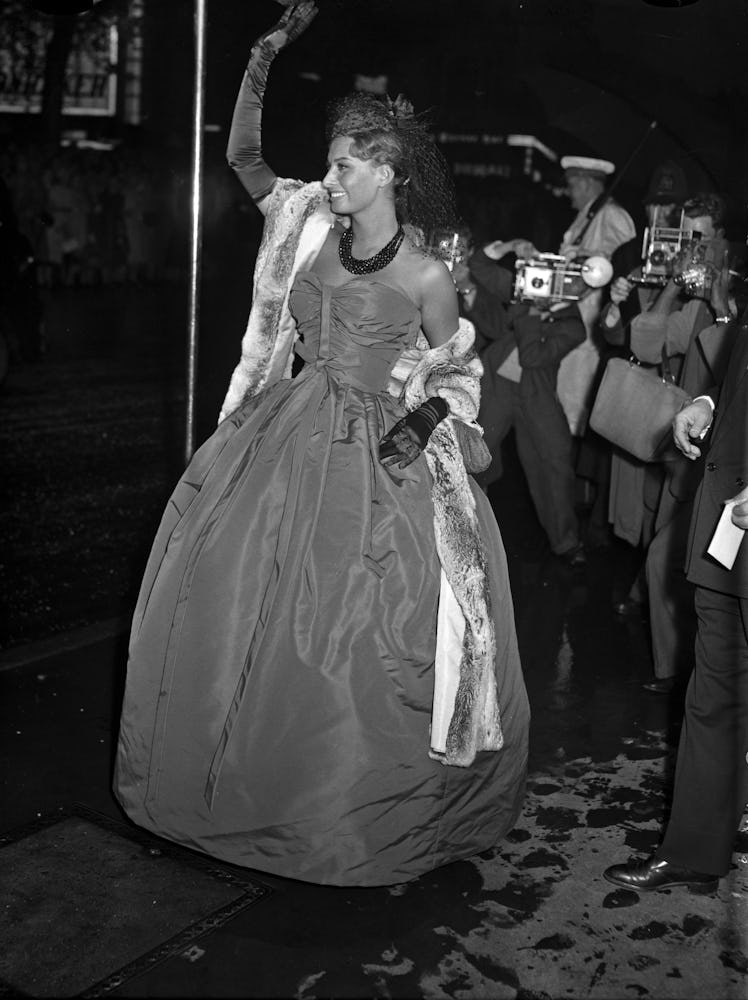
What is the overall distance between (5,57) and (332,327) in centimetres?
2077

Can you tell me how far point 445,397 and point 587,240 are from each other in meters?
4.10

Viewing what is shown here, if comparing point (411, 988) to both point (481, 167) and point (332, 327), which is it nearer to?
point (332, 327)

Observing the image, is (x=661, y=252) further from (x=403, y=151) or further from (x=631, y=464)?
(x=403, y=151)

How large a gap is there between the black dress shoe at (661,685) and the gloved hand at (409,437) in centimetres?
186

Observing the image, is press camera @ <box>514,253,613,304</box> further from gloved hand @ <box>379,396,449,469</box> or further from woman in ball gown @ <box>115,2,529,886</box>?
gloved hand @ <box>379,396,449,469</box>

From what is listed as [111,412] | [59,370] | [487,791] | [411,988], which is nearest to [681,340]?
[487,791]

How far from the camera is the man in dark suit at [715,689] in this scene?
9.95ft

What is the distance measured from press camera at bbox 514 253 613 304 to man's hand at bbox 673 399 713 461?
3035 mm

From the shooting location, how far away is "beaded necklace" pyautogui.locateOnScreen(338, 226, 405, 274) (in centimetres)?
342

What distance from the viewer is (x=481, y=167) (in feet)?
51.8

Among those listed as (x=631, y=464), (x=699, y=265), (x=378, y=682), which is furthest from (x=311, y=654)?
(x=631, y=464)

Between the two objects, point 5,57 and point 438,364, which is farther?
point 5,57

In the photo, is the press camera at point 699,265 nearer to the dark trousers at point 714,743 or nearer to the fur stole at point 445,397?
the fur stole at point 445,397

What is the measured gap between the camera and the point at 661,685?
466 cm
